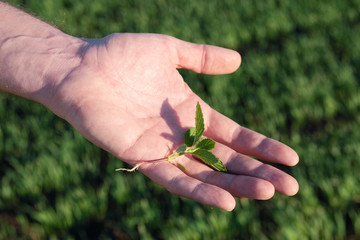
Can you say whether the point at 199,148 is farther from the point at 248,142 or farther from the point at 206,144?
the point at 248,142

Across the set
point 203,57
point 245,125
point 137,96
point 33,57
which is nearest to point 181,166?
point 137,96

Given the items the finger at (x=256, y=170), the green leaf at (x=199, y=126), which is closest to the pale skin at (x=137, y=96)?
the finger at (x=256, y=170)

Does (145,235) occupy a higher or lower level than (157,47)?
lower

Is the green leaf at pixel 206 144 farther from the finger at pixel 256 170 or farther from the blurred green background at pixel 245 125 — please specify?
the blurred green background at pixel 245 125

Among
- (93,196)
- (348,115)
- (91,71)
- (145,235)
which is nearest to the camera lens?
(91,71)

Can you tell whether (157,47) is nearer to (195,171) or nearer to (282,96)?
(195,171)

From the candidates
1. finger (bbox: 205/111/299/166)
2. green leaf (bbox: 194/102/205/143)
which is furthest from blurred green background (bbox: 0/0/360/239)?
green leaf (bbox: 194/102/205/143)

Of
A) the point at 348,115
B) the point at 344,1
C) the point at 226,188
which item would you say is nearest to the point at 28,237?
the point at 226,188
